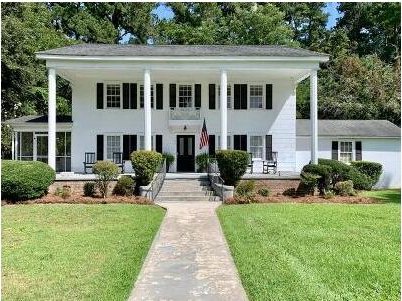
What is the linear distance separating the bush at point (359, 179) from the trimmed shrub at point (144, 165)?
31.0 feet

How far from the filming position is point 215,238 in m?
10.9

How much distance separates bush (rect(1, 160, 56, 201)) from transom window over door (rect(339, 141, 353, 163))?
55.5 feet

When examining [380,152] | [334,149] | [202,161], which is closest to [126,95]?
[202,161]

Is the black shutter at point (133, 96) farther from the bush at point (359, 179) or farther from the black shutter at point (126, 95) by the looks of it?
the bush at point (359, 179)

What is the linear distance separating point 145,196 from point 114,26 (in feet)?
97.6

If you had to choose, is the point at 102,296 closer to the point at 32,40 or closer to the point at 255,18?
the point at 32,40

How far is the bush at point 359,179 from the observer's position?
23.1 meters

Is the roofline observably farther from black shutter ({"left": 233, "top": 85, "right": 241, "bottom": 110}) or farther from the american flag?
black shutter ({"left": 233, "top": 85, "right": 241, "bottom": 110})

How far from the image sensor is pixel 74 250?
31.6 ft

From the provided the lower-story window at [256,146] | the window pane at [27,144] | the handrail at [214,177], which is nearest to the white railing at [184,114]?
the handrail at [214,177]

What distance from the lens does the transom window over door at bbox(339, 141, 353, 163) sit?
27.8 meters

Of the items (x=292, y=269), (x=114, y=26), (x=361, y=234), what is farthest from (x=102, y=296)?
(x=114, y=26)

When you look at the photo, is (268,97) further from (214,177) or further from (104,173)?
(104,173)

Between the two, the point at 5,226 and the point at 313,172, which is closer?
the point at 5,226
